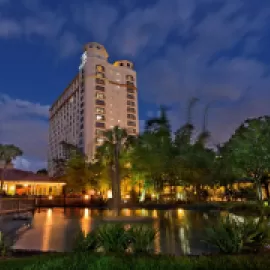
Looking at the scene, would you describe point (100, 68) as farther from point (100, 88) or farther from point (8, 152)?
point (8, 152)

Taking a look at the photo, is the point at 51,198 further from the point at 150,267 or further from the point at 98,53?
the point at 98,53

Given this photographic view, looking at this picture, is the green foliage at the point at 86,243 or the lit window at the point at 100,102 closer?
the green foliage at the point at 86,243

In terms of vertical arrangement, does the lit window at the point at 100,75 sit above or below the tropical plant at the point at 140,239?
above

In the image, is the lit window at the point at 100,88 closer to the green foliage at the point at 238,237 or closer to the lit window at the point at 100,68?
the lit window at the point at 100,68

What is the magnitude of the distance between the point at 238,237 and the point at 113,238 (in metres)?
3.20

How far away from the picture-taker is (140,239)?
24.6 feet

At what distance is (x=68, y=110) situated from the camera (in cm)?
12056

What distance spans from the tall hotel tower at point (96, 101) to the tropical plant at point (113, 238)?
295 ft

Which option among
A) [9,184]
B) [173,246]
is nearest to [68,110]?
[9,184]

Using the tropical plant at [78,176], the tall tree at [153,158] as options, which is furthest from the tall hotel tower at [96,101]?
the tall tree at [153,158]

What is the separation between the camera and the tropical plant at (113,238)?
291 inches

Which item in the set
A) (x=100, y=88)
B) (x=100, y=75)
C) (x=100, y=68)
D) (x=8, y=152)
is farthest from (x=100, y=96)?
(x=8, y=152)

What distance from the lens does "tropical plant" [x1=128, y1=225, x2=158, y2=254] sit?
7266 millimetres

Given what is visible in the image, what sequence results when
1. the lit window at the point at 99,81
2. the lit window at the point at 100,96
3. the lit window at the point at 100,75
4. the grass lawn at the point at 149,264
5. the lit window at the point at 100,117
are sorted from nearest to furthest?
the grass lawn at the point at 149,264 → the lit window at the point at 100,117 → the lit window at the point at 100,96 → the lit window at the point at 99,81 → the lit window at the point at 100,75
